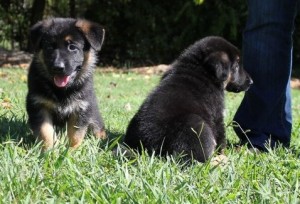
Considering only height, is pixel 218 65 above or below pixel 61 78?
above

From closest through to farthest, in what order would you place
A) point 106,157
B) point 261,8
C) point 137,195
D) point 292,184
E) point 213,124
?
1. point 137,195
2. point 292,184
3. point 106,157
4. point 213,124
5. point 261,8

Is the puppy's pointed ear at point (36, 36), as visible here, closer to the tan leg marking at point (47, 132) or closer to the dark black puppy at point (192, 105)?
the tan leg marking at point (47, 132)

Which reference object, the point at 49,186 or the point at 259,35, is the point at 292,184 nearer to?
the point at 49,186

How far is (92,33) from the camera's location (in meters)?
4.15

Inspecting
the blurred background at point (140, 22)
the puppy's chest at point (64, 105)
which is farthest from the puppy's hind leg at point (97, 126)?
the blurred background at point (140, 22)

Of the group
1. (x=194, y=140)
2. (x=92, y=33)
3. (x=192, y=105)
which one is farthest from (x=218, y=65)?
(x=92, y=33)

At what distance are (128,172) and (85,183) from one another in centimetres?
38

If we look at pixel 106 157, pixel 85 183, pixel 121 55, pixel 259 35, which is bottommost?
pixel 121 55

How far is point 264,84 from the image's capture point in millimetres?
4152

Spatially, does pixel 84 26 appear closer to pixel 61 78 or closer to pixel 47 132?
pixel 61 78

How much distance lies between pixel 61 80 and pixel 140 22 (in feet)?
36.2

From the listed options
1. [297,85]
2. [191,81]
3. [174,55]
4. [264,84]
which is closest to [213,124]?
[191,81]

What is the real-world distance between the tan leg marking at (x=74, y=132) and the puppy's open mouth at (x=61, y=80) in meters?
0.28

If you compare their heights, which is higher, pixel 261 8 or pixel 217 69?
pixel 261 8
